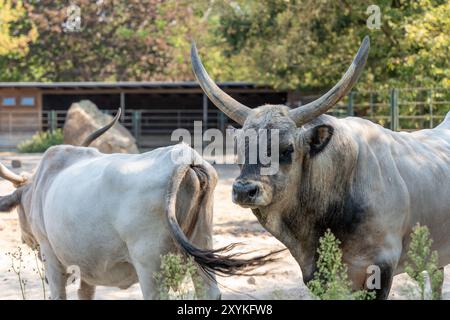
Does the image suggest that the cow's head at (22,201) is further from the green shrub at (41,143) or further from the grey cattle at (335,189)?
the green shrub at (41,143)

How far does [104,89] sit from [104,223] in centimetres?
2324

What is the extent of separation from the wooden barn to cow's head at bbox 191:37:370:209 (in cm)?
2094

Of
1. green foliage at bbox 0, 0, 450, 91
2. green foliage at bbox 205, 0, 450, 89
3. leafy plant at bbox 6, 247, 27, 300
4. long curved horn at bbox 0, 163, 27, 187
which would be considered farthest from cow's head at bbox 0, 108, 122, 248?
green foliage at bbox 205, 0, 450, 89

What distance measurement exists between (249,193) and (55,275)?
2.05 meters

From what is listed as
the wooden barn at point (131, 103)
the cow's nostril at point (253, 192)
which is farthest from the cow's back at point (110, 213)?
the wooden barn at point (131, 103)

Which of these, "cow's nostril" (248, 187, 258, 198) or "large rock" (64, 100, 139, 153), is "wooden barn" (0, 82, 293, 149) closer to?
"large rock" (64, 100, 139, 153)

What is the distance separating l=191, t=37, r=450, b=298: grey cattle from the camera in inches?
171

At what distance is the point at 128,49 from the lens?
35.9m

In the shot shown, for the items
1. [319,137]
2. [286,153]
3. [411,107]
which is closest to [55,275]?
[286,153]

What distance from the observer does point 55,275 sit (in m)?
5.51

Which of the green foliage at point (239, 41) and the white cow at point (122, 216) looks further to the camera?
the green foliage at point (239, 41)

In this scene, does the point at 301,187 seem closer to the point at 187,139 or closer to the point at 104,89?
the point at 187,139

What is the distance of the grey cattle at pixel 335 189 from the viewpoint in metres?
4.34
